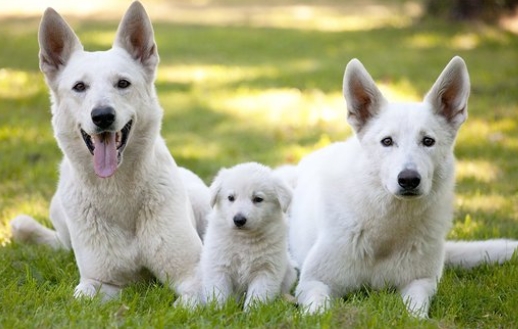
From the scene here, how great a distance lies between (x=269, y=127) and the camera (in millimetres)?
10258

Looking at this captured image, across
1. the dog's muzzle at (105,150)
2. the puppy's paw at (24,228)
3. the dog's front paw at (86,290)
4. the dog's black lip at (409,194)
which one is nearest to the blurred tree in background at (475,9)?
the puppy's paw at (24,228)

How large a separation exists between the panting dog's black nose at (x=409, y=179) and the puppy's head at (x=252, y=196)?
866mm

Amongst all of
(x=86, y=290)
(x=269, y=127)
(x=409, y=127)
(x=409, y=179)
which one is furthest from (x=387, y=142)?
(x=269, y=127)

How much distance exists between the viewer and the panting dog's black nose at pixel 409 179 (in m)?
4.54

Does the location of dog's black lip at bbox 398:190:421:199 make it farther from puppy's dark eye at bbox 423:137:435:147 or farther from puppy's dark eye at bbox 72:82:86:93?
puppy's dark eye at bbox 72:82:86:93

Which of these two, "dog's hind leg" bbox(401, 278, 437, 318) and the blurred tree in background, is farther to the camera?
the blurred tree in background

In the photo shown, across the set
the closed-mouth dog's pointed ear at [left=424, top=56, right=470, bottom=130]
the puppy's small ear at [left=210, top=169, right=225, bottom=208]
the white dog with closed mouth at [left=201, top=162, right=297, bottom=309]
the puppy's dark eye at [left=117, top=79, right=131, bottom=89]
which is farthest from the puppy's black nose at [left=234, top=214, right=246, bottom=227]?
the closed-mouth dog's pointed ear at [left=424, top=56, right=470, bottom=130]

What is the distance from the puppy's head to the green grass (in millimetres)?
640

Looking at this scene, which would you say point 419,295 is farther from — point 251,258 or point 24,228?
point 24,228

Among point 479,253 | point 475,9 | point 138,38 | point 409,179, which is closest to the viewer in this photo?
point 409,179

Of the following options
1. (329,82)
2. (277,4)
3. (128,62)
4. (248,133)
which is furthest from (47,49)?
(277,4)

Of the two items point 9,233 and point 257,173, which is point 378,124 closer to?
point 257,173

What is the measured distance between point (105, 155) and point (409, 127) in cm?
195

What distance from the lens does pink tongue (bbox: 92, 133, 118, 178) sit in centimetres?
493
